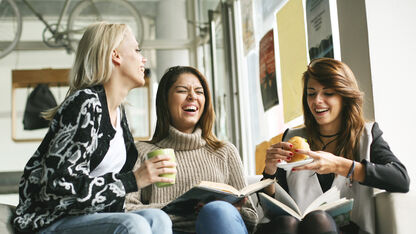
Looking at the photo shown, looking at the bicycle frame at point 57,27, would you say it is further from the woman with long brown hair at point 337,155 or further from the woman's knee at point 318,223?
the woman's knee at point 318,223

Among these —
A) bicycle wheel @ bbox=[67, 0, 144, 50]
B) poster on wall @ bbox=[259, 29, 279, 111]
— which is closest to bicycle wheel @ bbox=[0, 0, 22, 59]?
bicycle wheel @ bbox=[67, 0, 144, 50]

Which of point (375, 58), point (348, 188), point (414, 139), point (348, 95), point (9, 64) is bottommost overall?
point (348, 188)

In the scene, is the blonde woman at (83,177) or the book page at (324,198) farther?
the book page at (324,198)

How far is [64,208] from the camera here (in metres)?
1.28

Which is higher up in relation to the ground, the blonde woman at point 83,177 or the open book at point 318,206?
the blonde woman at point 83,177

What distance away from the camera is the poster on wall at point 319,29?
2354mm

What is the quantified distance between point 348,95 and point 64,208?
3.46ft

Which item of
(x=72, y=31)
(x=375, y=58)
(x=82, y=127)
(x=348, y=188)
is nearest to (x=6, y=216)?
(x=82, y=127)

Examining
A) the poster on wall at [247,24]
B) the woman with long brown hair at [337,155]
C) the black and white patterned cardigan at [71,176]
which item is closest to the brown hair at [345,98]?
the woman with long brown hair at [337,155]

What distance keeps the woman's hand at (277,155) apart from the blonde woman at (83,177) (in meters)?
0.44

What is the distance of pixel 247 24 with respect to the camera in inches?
152

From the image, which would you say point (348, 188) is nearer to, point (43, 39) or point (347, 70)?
point (347, 70)

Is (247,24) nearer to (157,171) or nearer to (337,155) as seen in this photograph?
(337,155)

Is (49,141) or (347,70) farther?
(347,70)
